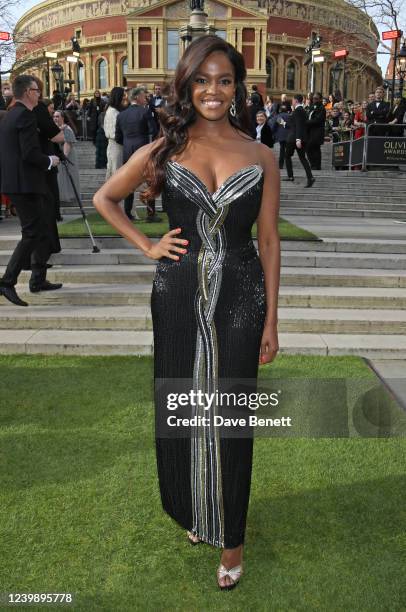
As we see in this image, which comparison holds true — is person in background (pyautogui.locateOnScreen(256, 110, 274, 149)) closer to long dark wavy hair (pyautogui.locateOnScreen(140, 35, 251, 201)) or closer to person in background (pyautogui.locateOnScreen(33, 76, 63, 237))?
person in background (pyautogui.locateOnScreen(33, 76, 63, 237))

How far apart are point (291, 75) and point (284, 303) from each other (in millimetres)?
70676

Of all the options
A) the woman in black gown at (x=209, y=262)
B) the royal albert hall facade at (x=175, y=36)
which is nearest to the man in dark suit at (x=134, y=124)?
the woman in black gown at (x=209, y=262)

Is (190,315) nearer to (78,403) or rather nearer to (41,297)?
(78,403)

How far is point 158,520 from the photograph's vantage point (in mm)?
3303

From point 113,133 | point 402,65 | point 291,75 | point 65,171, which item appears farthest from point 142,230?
point 291,75

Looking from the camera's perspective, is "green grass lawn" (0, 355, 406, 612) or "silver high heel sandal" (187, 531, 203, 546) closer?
"green grass lawn" (0, 355, 406, 612)

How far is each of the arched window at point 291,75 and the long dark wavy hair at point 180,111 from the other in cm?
7379

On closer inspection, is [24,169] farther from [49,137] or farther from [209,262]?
[209,262]

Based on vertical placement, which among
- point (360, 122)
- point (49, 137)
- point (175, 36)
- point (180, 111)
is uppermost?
point (175, 36)

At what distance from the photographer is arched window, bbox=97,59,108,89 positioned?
71812 millimetres

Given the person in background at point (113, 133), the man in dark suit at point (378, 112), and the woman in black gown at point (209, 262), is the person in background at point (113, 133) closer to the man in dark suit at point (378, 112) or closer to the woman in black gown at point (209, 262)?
the woman in black gown at point (209, 262)

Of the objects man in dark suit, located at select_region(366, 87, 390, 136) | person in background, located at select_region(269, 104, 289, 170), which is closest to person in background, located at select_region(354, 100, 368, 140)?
man in dark suit, located at select_region(366, 87, 390, 136)

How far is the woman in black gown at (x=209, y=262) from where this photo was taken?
2.43 metres

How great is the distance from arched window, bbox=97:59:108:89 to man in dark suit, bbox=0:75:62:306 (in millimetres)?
70181
